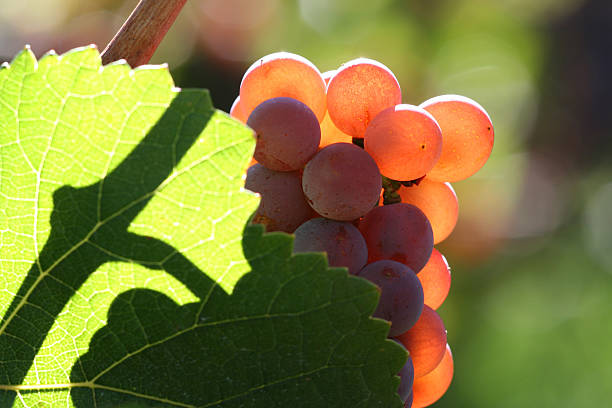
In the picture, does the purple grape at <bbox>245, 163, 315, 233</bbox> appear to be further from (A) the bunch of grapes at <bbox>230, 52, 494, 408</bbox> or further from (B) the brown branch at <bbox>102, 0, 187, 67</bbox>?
(B) the brown branch at <bbox>102, 0, 187, 67</bbox>

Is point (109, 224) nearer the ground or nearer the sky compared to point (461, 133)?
nearer the ground

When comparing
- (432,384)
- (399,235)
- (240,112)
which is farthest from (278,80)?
(432,384)

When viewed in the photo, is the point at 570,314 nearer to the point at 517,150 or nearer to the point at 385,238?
the point at 517,150

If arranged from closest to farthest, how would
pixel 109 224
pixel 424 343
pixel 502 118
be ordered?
pixel 109 224, pixel 424 343, pixel 502 118

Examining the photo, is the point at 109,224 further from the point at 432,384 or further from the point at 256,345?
the point at 432,384

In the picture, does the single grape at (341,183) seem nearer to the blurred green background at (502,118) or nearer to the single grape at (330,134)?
the single grape at (330,134)

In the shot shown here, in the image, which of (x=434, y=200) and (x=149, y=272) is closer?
(x=149, y=272)

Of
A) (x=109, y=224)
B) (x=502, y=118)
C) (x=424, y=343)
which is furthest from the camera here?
(x=502, y=118)
